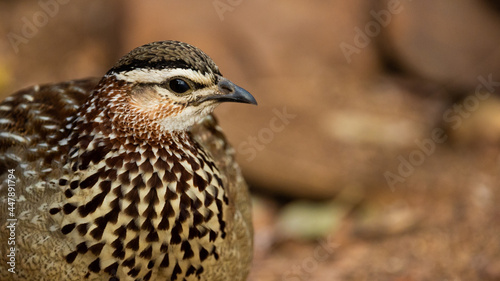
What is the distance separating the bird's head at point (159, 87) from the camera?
3604mm

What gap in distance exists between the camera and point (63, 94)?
14.4ft

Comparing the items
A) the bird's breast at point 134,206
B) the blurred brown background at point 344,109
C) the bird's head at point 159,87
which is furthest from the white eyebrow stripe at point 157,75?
the blurred brown background at point 344,109

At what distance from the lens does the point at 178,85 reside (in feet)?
12.0

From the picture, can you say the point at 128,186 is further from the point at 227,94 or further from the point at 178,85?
the point at 227,94

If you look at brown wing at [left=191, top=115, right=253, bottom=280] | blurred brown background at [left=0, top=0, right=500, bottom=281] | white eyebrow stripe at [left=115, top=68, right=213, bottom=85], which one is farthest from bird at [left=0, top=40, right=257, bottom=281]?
blurred brown background at [left=0, top=0, right=500, bottom=281]

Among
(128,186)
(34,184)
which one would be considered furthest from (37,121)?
(128,186)

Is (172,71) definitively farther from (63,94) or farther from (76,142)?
(63,94)

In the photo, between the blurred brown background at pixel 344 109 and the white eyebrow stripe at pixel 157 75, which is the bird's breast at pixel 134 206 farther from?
the blurred brown background at pixel 344 109

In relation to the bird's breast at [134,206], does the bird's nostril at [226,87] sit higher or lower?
higher

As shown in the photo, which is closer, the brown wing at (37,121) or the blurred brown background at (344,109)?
the brown wing at (37,121)

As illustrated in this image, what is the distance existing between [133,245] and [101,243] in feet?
0.57

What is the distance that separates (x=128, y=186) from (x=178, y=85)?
0.62 m

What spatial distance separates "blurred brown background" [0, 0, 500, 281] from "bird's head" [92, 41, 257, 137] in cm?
365

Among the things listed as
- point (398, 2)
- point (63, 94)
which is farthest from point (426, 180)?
point (63, 94)
